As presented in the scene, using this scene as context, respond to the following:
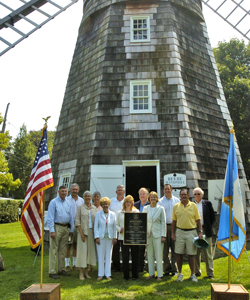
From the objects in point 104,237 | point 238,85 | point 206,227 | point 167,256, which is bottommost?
point 167,256

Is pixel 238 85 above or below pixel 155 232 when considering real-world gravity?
above

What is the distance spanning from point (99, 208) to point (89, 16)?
24.3 ft

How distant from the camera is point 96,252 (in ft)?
21.5

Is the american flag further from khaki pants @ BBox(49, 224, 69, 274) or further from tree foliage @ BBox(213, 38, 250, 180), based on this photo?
tree foliage @ BBox(213, 38, 250, 180)

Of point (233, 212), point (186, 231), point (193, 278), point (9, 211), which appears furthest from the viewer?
point (9, 211)

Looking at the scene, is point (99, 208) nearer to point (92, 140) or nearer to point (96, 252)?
point (96, 252)

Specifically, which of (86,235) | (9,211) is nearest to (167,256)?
(86,235)

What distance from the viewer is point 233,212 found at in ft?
16.1

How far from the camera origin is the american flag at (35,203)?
4.95 metres

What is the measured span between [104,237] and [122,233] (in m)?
0.36

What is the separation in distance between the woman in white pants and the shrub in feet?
60.5

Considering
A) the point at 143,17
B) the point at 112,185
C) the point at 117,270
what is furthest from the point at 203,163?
the point at 143,17

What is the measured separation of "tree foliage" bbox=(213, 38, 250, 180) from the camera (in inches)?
715

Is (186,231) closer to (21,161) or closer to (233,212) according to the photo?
(233,212)
